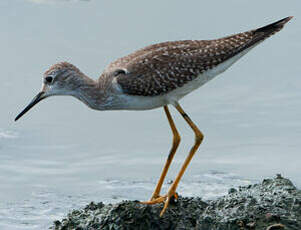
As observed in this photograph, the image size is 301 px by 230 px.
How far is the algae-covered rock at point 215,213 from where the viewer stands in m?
8.52

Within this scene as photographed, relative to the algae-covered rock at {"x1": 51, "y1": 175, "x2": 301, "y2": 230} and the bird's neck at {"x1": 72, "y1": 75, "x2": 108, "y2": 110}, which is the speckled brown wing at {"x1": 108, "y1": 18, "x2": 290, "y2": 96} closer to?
the bird's neck at {"x1": 72, "y1": 75, "x2": 108, "y2": 110}

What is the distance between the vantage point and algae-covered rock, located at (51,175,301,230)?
8.52 meters

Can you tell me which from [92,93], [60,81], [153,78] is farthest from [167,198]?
[60,81]

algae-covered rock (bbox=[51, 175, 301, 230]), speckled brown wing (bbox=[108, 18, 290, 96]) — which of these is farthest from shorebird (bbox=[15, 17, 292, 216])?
algae-covered rock (bbox=[51, 175, 301, 230])

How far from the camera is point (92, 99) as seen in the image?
420 inches

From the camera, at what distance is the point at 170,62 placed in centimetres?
1074

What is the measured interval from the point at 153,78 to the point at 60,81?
1607mm

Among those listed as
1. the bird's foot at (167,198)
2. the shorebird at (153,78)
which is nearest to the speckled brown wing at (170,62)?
the shorebird at (153,78)

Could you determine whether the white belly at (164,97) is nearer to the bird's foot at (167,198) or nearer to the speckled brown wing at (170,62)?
the speckled brown wing at (170,62)

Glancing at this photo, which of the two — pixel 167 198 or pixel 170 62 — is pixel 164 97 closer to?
pixel 170 62

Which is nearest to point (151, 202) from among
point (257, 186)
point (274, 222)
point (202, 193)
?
point (257, 186)

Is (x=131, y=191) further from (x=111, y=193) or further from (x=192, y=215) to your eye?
(x=192, y=215)

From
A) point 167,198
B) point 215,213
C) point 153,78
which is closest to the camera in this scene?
point 215,213

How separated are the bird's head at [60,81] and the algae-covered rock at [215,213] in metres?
2.09
